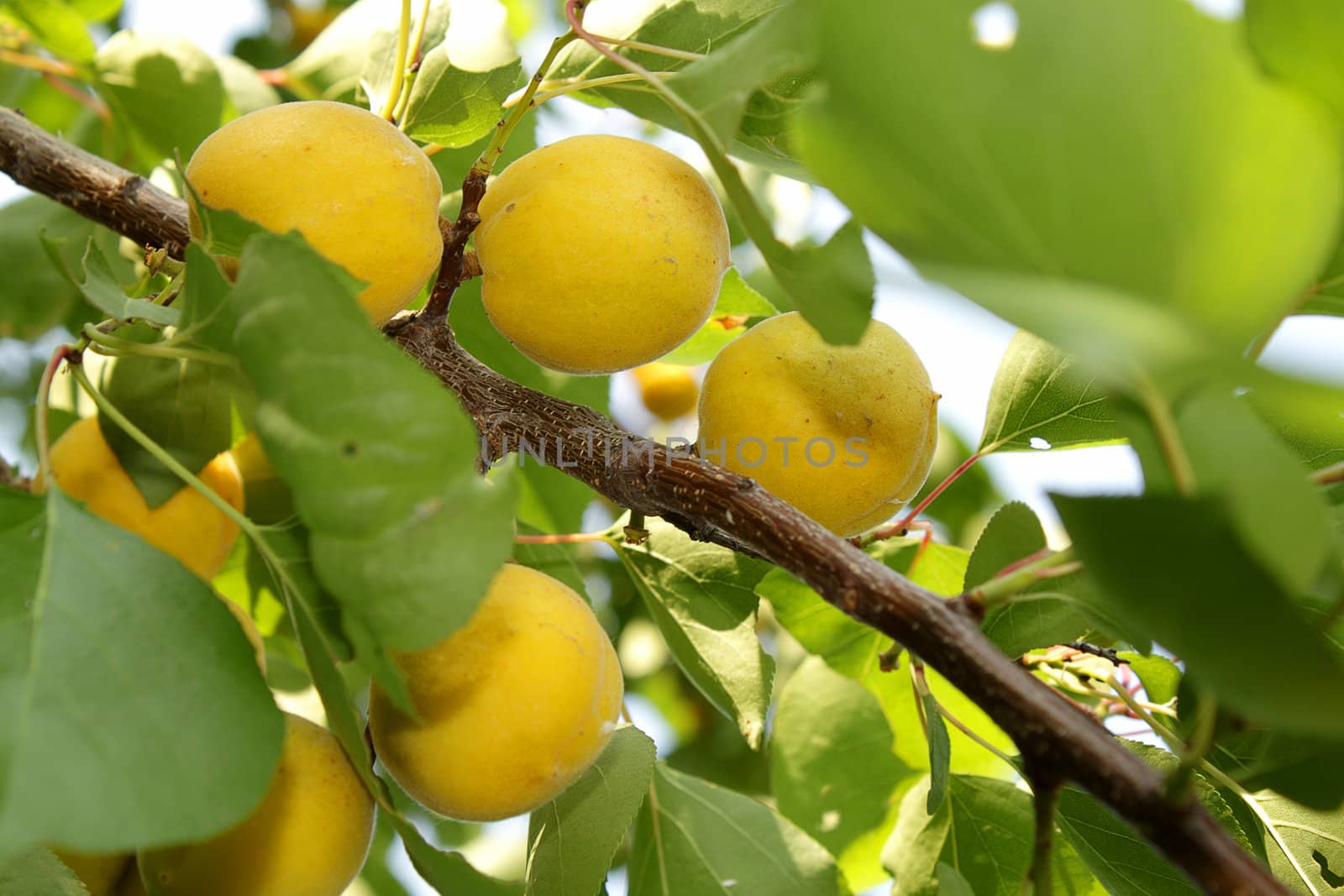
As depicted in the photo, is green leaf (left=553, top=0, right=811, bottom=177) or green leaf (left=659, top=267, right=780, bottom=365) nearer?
green leaf (left=553, top=0, right=811, bottom=177)

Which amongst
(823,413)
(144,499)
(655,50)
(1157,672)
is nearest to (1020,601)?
(823,413)

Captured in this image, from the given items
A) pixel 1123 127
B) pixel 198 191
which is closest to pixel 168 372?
pixel 198 191

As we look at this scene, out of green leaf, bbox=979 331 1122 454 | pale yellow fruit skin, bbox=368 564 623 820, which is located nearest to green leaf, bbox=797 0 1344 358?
pale yellow fruit skin, bbox=368 564 623 820

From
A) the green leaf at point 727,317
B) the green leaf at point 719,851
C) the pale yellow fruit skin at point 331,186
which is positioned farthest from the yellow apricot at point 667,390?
the pale yellow fruit skin at point 331,186

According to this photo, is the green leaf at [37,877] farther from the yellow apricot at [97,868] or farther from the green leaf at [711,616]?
the green leaf at [711,616]

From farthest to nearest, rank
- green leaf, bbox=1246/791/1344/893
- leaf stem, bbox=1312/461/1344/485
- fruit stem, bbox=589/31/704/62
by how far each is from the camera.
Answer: green leaf, bbox=1246/791/1344/893 → fruit stem, bbox=589/31/704/62 → leaf stem, bbox=1312/461/1344/485

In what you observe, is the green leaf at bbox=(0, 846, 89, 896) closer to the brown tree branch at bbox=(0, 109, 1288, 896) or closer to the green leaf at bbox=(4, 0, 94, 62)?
the brown tree branch at bbox=(0, 109, 1288, 896)
